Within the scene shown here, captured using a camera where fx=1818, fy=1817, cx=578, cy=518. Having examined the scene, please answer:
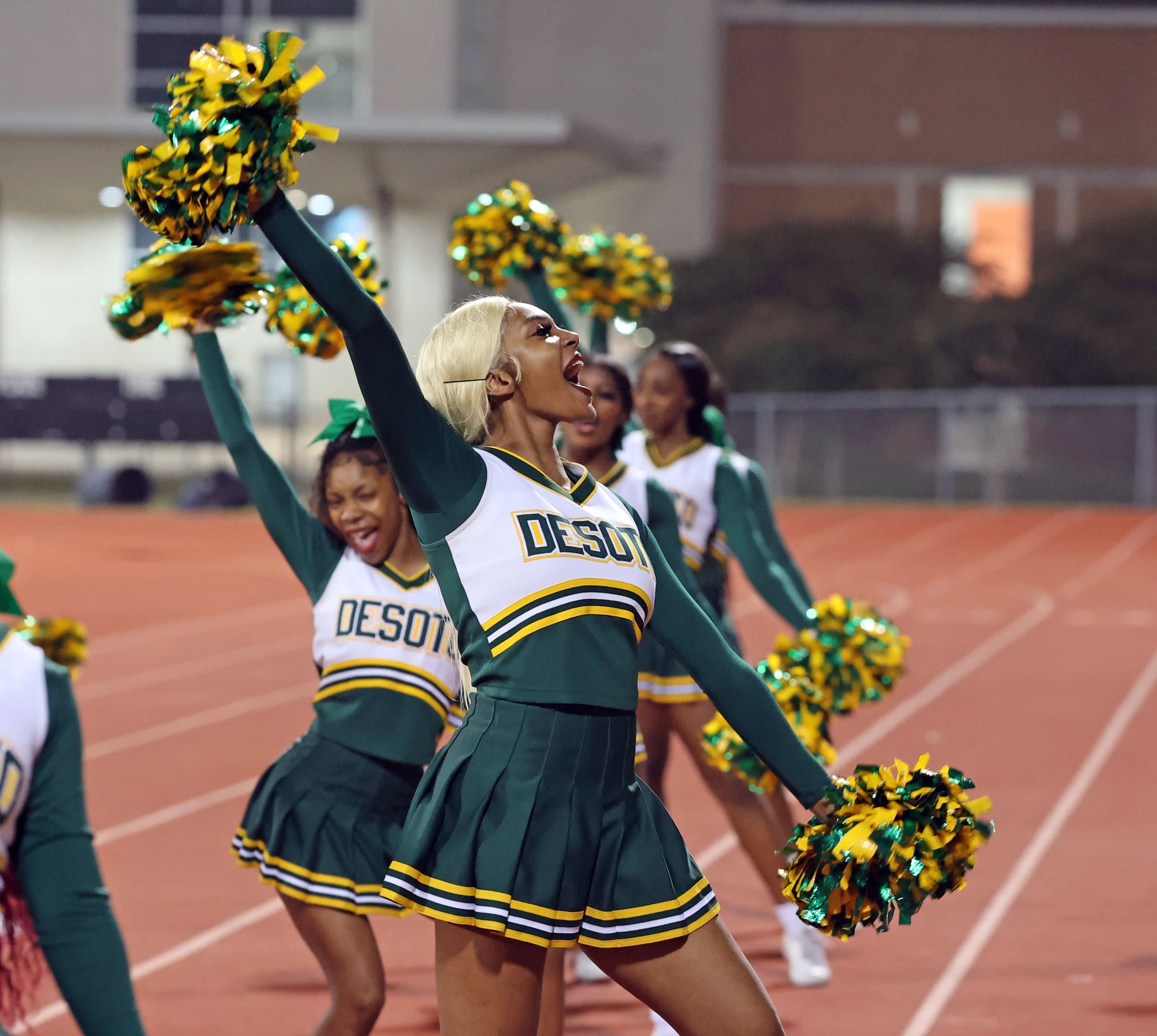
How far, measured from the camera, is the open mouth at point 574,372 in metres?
2.83

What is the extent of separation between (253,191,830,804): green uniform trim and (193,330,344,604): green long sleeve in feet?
3.33

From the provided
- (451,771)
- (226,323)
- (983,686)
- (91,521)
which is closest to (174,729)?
(983,686)

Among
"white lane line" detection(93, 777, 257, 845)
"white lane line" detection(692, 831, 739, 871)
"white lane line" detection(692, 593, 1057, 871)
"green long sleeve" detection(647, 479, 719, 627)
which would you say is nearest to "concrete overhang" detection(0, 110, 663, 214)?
"white lane line" detection(692, 593, 1057, 871)

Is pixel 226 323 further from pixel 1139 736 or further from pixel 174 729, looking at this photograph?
pixel 1139 736

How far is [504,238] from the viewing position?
511cm

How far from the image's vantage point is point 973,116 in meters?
38.8

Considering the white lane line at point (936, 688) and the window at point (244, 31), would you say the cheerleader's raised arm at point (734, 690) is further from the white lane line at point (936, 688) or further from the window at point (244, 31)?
the window at point (244, 31)

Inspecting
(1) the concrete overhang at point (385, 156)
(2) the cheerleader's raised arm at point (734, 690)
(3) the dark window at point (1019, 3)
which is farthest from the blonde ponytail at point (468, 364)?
(3) the dark window at point (1019, 3)

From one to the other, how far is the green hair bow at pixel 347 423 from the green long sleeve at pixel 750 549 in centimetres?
163

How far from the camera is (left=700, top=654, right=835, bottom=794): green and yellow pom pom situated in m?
3.79

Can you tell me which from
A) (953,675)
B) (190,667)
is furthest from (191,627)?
(953,675)

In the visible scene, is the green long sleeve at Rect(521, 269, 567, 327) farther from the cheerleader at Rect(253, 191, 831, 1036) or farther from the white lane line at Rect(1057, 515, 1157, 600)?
the white lane line at Rect(1057, 515, 1157, 600)

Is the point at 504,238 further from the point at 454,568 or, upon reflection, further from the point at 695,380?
the point at 454,568

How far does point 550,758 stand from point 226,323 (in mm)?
1354
